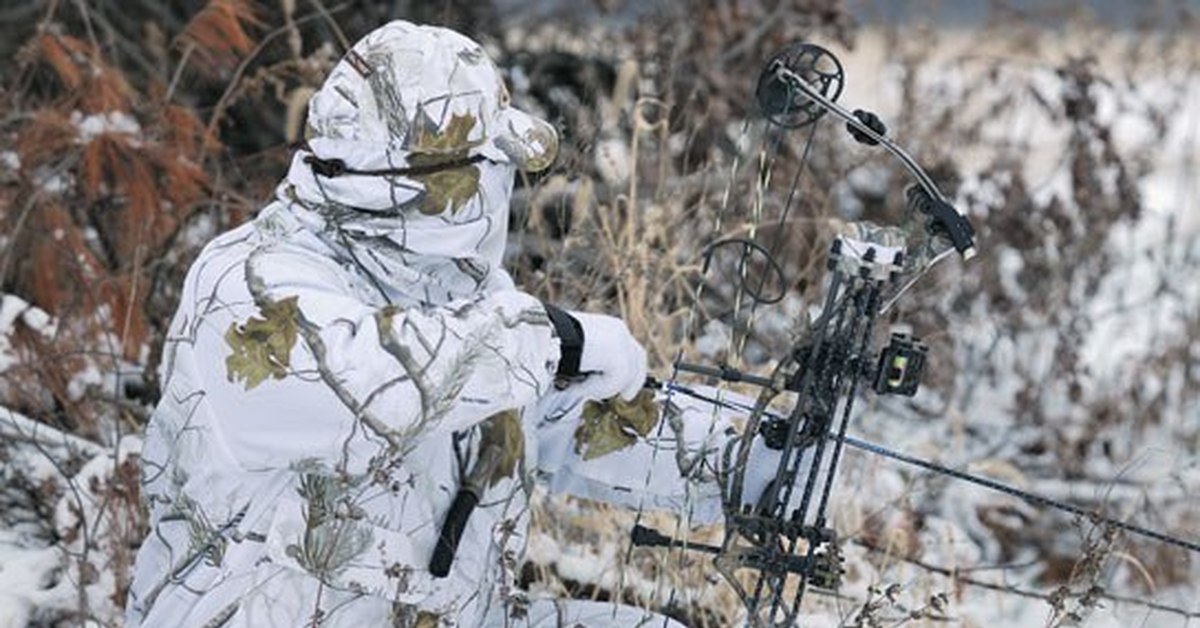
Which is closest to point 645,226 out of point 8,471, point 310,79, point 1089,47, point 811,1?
point 310,79

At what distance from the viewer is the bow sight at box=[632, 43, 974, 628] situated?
3.13m

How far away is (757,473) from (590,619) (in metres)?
0.35

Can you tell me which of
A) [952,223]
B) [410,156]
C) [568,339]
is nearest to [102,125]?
[410,156]

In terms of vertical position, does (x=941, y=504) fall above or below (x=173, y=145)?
below

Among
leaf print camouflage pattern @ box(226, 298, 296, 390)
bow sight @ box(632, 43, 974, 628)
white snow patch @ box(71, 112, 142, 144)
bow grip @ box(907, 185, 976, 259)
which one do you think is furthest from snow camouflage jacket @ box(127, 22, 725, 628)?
white snow patch @ box(71, 112, 142, 144)

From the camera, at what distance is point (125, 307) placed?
17.1 feet

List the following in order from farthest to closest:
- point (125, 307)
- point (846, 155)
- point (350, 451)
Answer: point (846, 155), point (125, 307), point (350, 451)

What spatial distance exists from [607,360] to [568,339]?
7 centimetres

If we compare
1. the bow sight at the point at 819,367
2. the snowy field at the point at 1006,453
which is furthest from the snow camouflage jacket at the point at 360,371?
the snowy field at the point at 1006,453

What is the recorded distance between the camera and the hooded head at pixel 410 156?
3.03 metres

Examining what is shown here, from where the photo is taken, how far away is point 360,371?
9.41ft

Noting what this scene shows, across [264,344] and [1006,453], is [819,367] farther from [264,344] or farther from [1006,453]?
[1006,453]

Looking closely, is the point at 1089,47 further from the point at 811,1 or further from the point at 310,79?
the point at 310,79

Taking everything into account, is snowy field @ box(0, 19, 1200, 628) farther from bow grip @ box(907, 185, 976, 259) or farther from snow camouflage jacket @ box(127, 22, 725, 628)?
snow camouflage jacket @ box(127, 22, 725, 628)
